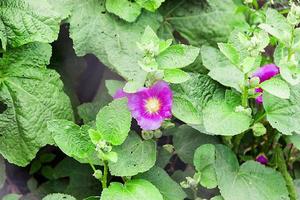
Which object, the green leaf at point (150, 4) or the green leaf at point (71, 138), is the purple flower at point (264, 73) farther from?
the green leaf at point (71, 138)

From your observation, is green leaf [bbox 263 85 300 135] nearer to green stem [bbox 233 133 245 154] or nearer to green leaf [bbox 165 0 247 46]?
green stem [bbox 233 133 245 154]

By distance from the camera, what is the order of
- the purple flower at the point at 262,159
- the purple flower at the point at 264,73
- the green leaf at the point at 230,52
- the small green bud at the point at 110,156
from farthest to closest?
the purple flower at the point at 262,159
the purple flower at the point at 264,73
the green leaf at the point at 230,52
the small green bud at the point at 110,156

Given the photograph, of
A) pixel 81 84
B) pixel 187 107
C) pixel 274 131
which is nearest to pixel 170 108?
pixel 187 107

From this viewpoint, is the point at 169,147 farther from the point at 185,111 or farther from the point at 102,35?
the point at 102,35

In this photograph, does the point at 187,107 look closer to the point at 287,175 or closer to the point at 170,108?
the point at 170,108

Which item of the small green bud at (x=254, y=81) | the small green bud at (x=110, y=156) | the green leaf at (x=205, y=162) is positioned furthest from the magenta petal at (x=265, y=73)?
the small green bud at (x=110, y=156)

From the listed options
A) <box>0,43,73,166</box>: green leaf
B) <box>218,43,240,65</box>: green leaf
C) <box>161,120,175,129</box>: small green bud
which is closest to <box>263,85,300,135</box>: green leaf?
<box>218,43,240,65</box>: green leaf

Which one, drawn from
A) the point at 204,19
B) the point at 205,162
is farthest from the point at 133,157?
the point at 204,19
